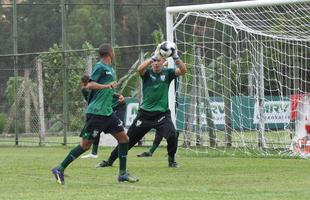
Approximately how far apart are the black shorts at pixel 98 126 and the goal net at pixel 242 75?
5.70 meters

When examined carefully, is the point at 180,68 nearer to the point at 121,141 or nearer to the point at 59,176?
the point at 121,141

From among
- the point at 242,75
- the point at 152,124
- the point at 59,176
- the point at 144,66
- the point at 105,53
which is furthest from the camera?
the point at 242,75

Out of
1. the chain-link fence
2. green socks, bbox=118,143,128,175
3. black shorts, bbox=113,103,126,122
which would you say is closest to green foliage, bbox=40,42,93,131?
the chain-link fence

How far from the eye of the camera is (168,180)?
13383 mm

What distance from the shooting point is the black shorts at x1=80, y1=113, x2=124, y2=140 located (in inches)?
519

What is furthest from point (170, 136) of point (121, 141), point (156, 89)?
point (121, 141)

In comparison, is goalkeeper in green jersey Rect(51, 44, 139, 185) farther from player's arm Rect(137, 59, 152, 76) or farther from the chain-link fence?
the chain-link fence

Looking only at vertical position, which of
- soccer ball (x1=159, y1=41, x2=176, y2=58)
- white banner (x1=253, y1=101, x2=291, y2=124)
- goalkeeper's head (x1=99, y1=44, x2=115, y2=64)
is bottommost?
white banner (x1=253, y1=101, x2=291, y2=124)

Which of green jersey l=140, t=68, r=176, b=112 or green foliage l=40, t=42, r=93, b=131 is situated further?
green foliage l=40, t=42, r=93, b=131

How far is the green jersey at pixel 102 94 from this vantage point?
13.3m

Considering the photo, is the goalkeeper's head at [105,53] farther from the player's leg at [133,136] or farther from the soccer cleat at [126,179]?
the player's leg at [133,136]

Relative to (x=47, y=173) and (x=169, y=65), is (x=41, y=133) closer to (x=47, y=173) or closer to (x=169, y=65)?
(x=169, y=65)

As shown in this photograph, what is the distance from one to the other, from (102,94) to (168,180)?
161 centimetres

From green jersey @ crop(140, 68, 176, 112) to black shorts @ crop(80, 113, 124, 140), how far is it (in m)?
3.01
